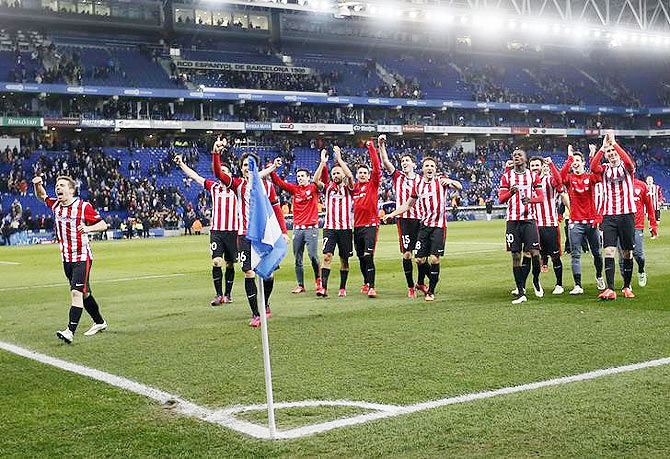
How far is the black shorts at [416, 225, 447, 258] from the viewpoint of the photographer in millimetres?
11984

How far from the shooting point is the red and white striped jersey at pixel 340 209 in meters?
13.0

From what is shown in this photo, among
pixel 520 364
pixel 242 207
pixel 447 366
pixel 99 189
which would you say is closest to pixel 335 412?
pixel 447 366

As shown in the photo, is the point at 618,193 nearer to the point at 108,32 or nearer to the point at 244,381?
the point at 244,381

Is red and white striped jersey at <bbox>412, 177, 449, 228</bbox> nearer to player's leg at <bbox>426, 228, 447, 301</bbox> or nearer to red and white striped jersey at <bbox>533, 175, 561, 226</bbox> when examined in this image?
player's leg at <bbox>426, 228, 447, 301</bbox>

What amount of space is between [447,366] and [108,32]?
174ft

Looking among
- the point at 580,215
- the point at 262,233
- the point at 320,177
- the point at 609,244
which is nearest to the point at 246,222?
the point at 320,177

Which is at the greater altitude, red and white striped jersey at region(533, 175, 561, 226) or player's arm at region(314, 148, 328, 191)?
player's arm at region(314, 148, 328, 191)

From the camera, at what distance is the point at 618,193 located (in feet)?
36.1

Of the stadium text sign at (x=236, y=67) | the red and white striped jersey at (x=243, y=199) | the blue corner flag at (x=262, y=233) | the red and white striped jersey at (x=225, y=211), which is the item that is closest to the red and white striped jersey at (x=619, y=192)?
the red and white striped jersey at (x=243, y=199)

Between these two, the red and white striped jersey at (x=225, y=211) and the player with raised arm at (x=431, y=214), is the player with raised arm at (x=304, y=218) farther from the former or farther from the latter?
the player with raised arm at (x=431, y=214)

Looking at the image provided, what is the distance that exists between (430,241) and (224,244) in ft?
10.5

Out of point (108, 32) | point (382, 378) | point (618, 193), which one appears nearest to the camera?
point (382, 378)

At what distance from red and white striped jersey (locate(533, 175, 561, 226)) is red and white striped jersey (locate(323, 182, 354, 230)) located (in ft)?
10.0

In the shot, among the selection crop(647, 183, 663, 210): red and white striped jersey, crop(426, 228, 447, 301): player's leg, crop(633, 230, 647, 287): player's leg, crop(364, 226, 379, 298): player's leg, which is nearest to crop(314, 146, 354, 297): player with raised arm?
crop(364, 226, 379, 298): player's leg
